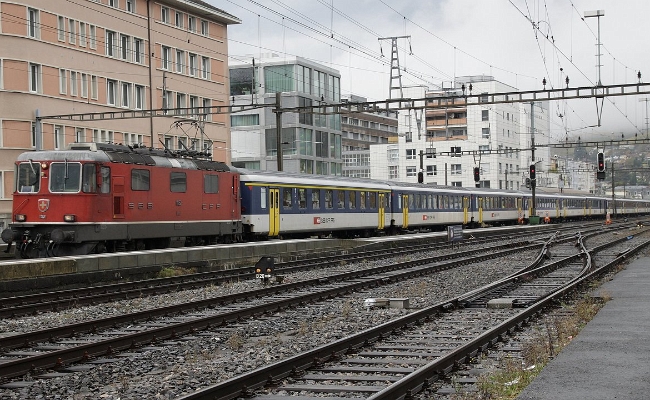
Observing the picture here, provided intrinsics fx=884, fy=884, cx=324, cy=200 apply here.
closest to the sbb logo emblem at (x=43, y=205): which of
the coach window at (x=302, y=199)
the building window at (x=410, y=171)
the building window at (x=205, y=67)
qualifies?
the coach window at (x=302, y=199)

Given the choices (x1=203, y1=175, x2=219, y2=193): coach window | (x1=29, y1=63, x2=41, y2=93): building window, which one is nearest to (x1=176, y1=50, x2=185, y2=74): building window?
(x1=29, y1=63, x2=41, y2=93): building window

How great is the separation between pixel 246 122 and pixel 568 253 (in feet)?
214

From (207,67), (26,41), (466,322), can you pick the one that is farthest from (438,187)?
(466,322)

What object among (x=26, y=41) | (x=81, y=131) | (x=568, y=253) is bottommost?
(x=568, y=253)

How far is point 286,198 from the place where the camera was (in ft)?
124

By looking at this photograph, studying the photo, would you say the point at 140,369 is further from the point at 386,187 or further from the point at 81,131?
the point at 81,131

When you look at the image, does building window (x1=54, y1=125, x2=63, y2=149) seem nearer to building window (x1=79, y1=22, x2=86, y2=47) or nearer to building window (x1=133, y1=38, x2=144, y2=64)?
building window (x1=79, y1=22, x2=86, y2=47)

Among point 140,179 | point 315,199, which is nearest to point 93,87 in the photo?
point 315,199

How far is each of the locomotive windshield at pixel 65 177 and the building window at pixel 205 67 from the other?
45470 millimetres

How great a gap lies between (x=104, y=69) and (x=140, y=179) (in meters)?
34.6

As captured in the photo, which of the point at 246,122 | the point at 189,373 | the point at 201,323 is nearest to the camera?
the point at 189,373

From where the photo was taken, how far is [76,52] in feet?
186

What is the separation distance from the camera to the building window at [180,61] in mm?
67037

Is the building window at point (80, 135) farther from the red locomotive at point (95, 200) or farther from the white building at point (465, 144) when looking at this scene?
the white building at point (465, 144)
